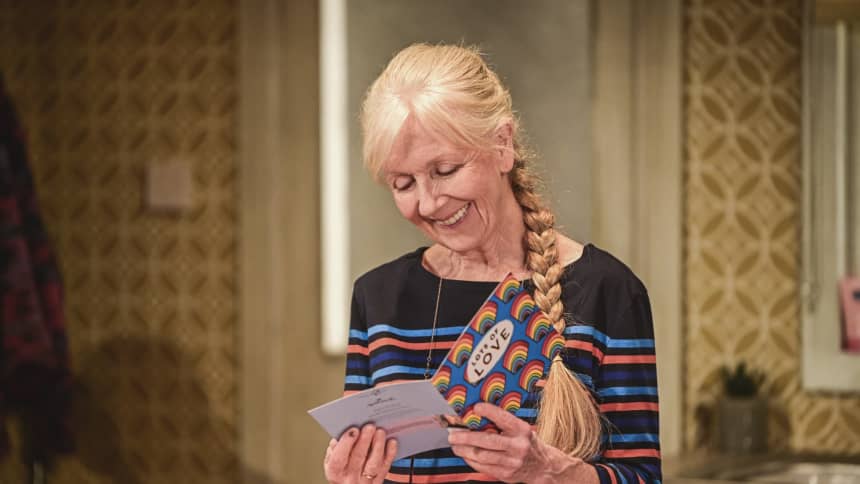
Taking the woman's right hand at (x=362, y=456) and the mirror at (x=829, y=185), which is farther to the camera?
the mirror at (x=829, y=185)

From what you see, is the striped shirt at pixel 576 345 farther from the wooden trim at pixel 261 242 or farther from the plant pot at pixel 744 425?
the wooden trim at pixel 261 242

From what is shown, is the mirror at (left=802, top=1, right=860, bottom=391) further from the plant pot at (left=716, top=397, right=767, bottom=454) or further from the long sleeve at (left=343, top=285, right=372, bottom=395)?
the long sleeve at (left=343, top=285, right=372, bottom=395)

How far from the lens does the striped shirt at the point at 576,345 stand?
1.23 m

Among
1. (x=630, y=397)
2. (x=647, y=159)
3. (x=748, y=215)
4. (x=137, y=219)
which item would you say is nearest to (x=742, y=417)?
(x=748, y=215)

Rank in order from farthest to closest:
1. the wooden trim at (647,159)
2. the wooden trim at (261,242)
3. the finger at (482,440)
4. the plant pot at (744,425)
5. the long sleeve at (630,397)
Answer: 1. the wooden trim at (261,242)
2. the wooden trim at (647,159)
3. the plant pot at (744,425)
4. the long sleeve at (630,397)
5. the finger at (482,440)

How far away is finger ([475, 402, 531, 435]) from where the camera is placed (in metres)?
1.13

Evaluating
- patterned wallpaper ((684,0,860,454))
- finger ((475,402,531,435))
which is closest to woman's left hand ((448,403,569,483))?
finger ((475,402,531,435))

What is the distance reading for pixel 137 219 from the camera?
2.96 meters

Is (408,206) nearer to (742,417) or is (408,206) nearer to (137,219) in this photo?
(742,417)

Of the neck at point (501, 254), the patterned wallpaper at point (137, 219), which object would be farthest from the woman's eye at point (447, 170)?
the patterned wallpaper at point (137, 219)

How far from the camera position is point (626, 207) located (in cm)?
262

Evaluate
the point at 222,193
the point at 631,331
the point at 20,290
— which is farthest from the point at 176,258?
the point at 631,331

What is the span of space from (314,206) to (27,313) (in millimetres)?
786

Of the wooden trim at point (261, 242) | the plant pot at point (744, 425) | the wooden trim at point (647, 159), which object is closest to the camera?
the plant pot at point (744, 425)
